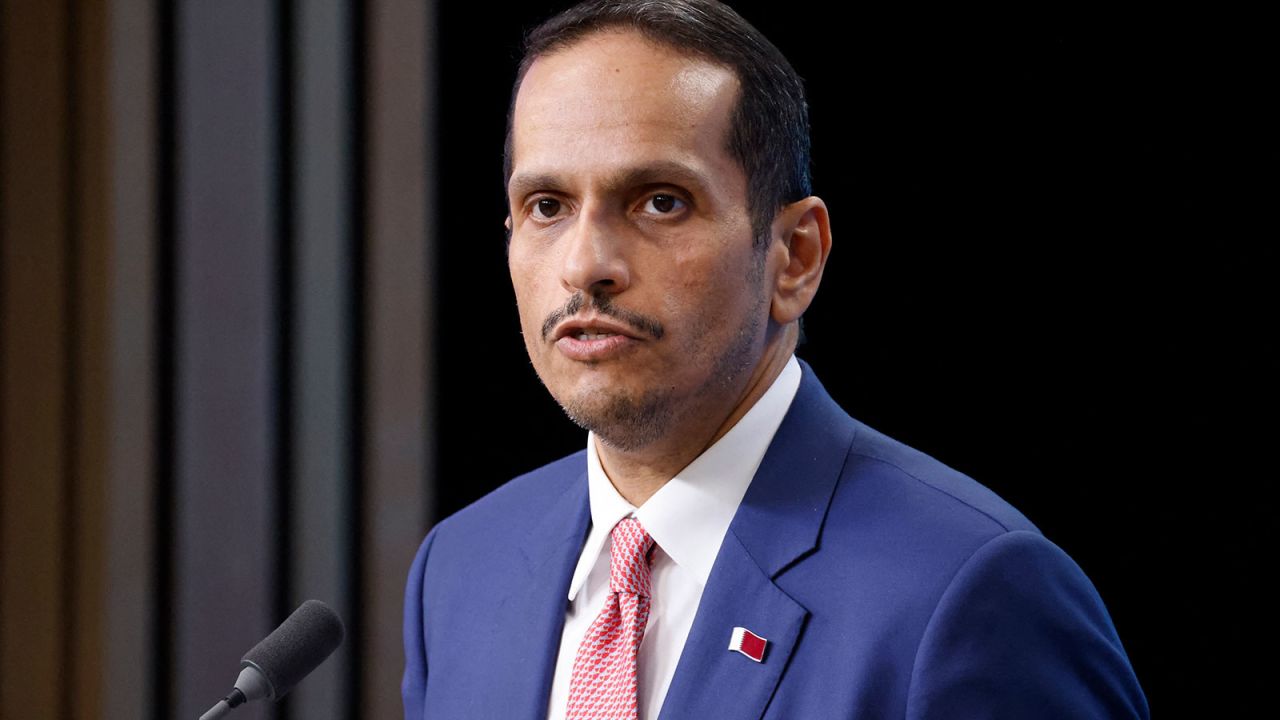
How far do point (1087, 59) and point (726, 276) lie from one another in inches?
32.4

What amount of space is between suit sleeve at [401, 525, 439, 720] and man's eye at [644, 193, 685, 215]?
701 mm

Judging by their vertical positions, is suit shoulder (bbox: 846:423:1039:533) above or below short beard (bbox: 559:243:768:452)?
below

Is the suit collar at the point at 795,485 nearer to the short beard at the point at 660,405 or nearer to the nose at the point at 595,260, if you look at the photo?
the short beard at the point at 660,405

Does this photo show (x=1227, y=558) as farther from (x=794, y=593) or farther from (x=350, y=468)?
(x=350, y=468)

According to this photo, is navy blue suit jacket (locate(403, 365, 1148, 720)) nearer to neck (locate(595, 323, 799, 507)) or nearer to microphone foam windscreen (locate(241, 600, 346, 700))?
neck (locate(595, 323, 799, 507))

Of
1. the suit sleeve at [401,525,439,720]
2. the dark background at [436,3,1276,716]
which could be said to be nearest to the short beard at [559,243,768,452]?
the suit sleeve at [401,525,439,720]

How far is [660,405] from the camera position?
53.2 inches

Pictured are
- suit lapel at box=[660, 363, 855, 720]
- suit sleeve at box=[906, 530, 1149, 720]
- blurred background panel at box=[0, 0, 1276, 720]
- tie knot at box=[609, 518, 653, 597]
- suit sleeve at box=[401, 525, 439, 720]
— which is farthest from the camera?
blurred background panel at box=[0, 0, 1276, 720]

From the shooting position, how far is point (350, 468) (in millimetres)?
2418

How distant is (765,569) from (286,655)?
52 cm

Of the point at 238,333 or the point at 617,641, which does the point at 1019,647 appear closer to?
the point at 617,641

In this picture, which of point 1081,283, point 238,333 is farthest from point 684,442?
point 238,333

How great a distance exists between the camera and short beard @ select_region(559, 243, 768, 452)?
1.34 m

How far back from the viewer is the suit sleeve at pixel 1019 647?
117cm
